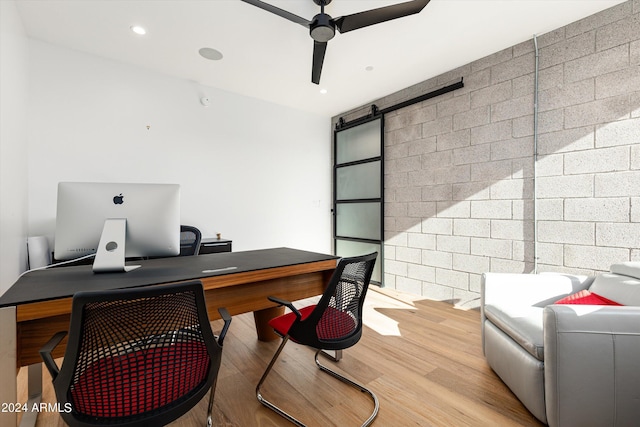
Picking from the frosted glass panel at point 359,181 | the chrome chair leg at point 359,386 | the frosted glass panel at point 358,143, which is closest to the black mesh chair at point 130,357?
the chrome chair leg at point 359,386

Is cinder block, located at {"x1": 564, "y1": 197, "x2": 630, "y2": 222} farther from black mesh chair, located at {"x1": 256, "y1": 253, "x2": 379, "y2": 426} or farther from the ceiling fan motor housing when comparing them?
the ceiling fan motor housing

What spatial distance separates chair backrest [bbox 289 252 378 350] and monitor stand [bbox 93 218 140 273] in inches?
41.1

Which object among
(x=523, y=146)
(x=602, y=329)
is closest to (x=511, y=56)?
(x=523, y=146)

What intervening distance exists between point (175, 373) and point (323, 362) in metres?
1.34

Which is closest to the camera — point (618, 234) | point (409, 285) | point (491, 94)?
point (618, 234)

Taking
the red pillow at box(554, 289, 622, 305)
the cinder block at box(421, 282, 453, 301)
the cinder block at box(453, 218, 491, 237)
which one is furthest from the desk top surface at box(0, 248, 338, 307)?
the cinder block at box(421, 282, 453, 301)

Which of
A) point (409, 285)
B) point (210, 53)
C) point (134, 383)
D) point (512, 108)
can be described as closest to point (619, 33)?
point (512, 108)

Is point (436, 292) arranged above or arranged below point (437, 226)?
below

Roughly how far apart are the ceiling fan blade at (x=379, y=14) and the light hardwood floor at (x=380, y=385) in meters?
2.54

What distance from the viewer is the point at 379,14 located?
2.01 meters

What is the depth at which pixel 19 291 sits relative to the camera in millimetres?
1234

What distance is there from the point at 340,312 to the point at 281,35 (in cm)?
262

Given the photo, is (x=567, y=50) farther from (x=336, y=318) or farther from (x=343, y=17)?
(x=336, y=318)

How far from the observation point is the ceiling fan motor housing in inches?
81.1
